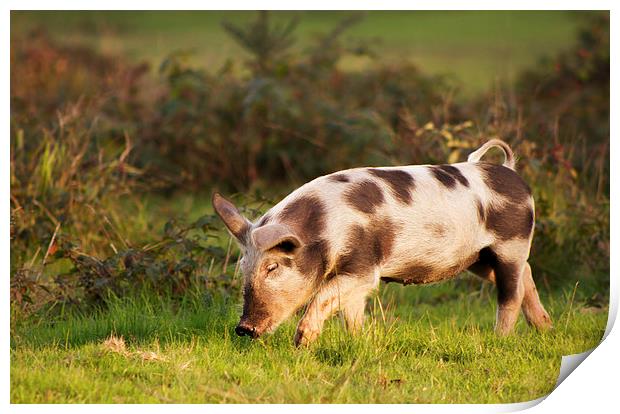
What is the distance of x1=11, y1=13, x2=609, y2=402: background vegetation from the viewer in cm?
569

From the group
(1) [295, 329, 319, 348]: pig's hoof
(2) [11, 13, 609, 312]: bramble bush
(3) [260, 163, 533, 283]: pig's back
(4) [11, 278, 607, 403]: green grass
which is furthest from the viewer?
(2) [11, 13, 609, 312]: bramble bush

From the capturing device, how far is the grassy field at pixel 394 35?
14.3 meters

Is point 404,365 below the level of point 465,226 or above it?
below

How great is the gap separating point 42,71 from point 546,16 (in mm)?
6727

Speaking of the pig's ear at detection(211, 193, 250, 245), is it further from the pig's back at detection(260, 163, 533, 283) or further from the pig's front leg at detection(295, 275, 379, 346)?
the pig's front leg at detection(295, 275, 379, 346)

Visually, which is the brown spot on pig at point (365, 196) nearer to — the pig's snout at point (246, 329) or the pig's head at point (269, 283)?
the pig's head at point (269, 283)

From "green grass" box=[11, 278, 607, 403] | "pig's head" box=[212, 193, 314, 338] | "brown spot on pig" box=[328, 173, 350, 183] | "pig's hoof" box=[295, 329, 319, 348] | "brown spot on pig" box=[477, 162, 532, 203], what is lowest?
"green grass" box=[11, 278, 607, 403]

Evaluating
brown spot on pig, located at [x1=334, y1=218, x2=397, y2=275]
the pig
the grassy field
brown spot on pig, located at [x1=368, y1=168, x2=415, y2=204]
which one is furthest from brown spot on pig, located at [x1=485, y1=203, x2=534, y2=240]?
the grassy field

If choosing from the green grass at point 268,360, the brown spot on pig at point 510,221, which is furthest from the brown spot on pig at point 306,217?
the brown spot on pig at point 510,221

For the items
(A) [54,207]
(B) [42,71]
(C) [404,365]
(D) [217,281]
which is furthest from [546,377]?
(B) [42,71]

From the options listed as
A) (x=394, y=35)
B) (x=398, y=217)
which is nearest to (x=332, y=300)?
(x=398, y=217)

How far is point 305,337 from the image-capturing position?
559cm

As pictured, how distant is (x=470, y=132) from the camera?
848 centimetres

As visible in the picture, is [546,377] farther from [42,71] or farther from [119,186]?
[42,71]
